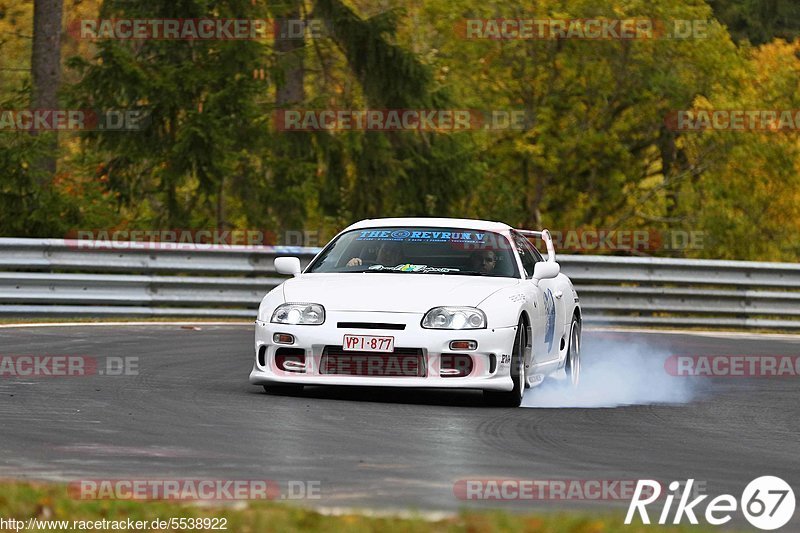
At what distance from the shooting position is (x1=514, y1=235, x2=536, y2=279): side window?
40.9 ft

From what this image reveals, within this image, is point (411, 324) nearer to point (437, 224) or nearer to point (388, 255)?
point (388, 255)

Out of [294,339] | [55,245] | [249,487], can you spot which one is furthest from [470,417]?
[55,245]

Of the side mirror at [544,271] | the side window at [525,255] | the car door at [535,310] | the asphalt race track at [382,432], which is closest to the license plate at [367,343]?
the asphalt race track at [382,432]

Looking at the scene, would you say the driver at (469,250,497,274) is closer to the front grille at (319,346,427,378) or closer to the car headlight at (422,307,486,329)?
the car headlight at (422,307,486,329)

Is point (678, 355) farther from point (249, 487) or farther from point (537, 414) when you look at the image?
point (249, 487)

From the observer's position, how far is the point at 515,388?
36.3 feet

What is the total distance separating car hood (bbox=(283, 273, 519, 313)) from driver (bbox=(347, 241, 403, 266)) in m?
0.36

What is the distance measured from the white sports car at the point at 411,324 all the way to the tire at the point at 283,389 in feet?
0.06

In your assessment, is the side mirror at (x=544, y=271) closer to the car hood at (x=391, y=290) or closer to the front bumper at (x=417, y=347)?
the car hood at (x=391, y=290)

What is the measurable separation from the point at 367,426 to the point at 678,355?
7786mm

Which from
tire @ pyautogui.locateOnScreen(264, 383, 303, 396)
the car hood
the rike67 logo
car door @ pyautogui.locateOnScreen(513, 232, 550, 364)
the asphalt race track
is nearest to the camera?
the rike67 logo

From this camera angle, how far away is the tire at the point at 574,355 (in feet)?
43.9

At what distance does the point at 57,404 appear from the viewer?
1027 cm

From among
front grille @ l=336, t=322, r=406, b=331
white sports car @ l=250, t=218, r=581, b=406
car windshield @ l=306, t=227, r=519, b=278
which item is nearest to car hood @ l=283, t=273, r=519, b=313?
white sports car @ l=250, t=218, r=581, b=406
